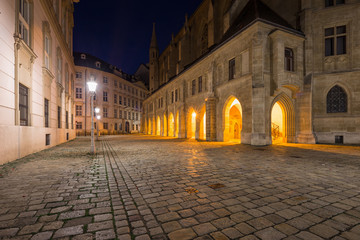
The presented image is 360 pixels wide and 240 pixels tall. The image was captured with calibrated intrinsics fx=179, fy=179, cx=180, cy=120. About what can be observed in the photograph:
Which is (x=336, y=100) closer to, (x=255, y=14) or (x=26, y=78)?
(x=255, y=14)

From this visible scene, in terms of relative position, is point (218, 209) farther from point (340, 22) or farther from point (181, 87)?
point (181, 87)

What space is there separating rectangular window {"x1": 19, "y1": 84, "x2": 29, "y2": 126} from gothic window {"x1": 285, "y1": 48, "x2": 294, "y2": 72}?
17.7 m

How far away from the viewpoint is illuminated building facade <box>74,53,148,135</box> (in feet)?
135

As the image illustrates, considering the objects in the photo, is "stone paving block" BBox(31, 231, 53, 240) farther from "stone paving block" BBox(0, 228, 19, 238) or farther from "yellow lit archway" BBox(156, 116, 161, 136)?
"yellow lit archway" BBox(156, 116, 161, 136)

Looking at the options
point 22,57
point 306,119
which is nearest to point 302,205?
point 22,57

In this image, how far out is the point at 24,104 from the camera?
9227 millimetres

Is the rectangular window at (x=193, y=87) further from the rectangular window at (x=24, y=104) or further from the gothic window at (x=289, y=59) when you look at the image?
the rectangular window at (x=24, y=104)

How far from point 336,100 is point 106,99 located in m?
43.5

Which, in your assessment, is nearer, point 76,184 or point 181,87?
point 76,184

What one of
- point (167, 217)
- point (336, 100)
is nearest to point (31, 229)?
point (167, 217)

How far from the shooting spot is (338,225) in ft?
8.09

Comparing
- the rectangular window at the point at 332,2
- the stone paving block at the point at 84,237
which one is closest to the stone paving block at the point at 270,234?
the stone paving block at the point at 84,237

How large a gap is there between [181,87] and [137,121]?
1305 inches

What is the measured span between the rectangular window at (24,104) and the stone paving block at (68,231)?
921cm
